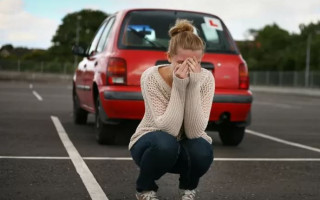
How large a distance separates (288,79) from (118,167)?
4966 cm

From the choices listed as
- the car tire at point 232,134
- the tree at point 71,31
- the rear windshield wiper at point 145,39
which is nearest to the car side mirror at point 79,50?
the rear windshield wiper at point 145,39

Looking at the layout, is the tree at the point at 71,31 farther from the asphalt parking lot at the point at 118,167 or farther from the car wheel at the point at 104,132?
the car wheel at the point at 104,132

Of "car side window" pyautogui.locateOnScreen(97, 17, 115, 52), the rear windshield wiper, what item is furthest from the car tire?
"car side window" pyautogui.locateOnScreen(97, 17, 115, 52)

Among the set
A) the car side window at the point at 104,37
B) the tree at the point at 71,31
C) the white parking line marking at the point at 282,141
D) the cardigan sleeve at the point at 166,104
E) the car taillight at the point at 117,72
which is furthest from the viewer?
the tree at the point at 71,31

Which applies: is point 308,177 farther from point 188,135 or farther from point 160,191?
point 188,135

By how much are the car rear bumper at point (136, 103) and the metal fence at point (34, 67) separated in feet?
203

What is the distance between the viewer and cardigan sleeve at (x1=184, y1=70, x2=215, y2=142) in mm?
4105

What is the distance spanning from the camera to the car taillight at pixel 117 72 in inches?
308

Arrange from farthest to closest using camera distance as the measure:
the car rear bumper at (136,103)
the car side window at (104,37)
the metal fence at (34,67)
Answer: the metal fence at (34,67) < the car side window at (104,37) < the car rear bumper at (136,103)

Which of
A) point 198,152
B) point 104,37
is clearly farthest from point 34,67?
point 198,152

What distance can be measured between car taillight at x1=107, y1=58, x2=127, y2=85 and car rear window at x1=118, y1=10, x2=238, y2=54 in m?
0.25

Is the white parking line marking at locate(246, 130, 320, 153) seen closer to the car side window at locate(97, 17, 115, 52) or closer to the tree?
the car side window at locate(97, 17, 115, 52)

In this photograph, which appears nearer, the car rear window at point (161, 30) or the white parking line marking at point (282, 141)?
the car rear window at point (161, 30)

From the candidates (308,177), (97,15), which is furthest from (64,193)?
(97,15)
